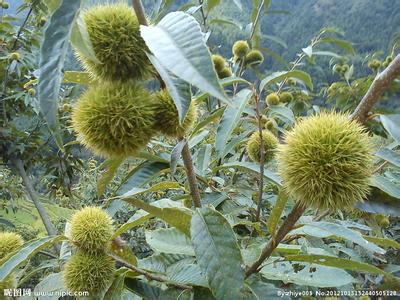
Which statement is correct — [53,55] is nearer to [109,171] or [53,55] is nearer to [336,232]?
[109,171]

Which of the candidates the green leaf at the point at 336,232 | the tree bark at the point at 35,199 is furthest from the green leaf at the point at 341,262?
the tree bark at the point at 35,199

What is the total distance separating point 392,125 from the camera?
779 mm

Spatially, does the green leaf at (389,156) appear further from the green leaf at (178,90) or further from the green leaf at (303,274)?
the green leaf at (178,90)

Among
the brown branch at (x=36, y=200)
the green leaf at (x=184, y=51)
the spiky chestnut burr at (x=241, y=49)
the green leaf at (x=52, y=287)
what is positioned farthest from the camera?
the brown branch at (x=36, y=200)

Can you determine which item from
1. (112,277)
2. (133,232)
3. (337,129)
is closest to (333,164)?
(337,129)

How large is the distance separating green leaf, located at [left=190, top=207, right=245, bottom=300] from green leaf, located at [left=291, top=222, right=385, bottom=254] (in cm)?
26

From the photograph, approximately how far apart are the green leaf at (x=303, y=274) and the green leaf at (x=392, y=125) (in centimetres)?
44

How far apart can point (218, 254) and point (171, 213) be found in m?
0.16

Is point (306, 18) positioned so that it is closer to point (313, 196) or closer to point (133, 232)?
point (133, 232)

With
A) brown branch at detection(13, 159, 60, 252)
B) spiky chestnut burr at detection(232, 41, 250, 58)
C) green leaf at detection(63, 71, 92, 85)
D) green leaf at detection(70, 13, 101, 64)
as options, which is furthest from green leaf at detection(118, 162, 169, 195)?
brown branch at detection(13, 159, 60, 252)

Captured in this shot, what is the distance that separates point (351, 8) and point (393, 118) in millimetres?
16487

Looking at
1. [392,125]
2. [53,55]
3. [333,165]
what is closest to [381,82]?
[392,125]

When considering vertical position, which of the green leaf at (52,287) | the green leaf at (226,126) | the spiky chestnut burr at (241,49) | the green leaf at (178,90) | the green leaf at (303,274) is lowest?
the green leaf at (52,287)

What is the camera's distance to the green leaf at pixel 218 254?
2.52 feet
